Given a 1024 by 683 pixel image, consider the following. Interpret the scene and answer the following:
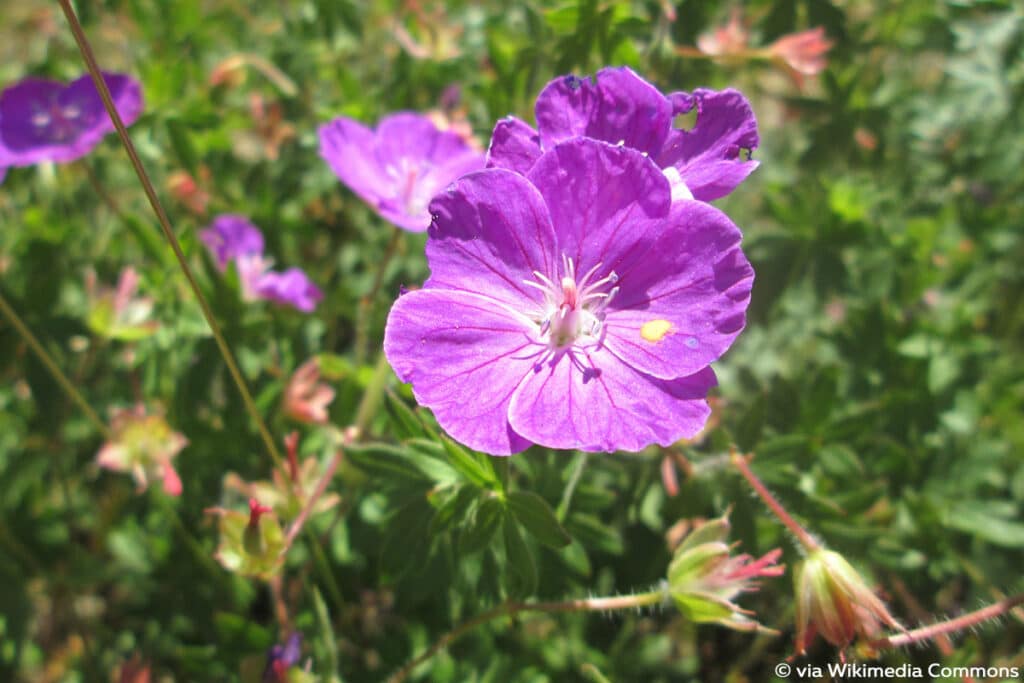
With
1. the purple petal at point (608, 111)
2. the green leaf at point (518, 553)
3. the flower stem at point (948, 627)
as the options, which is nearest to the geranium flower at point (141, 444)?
the green leaf at point (518, 553)

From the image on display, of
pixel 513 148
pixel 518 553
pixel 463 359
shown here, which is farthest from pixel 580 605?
pixel 513 148

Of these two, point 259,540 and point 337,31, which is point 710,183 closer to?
point 259,540

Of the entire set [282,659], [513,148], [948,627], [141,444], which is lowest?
[282,659]

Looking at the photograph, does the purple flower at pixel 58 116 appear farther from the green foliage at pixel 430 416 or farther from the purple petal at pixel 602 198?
the purple petal at pixel 602 198

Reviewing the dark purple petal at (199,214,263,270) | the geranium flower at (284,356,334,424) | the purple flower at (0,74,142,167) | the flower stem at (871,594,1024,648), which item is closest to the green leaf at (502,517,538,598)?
the flower stem at (871,594,1024,648)

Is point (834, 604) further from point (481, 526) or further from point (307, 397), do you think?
point (307, 397)

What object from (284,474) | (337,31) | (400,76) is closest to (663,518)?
(284,474)
